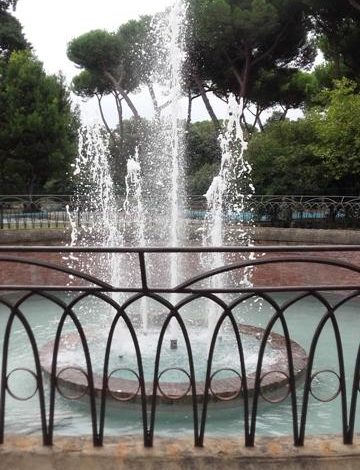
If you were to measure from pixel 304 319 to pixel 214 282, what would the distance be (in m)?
1.36

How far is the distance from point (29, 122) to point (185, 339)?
56.7 ft

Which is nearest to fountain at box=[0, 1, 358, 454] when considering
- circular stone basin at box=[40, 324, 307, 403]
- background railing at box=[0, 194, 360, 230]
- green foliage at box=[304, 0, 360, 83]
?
circular stone basin at box=[40, 324, 307, 403]

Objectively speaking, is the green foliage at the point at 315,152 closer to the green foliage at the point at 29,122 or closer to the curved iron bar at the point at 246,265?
the green foliage at the point at 29,122

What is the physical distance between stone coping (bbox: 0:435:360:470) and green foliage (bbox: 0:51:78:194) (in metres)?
17.4

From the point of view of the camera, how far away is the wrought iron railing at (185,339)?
77.6 inches

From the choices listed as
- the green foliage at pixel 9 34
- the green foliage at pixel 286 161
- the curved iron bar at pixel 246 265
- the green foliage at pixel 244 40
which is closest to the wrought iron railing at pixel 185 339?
the curved iron bar at pixel 246 265

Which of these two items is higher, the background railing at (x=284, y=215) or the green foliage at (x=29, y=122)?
the green foliage at (x=29, y=122)

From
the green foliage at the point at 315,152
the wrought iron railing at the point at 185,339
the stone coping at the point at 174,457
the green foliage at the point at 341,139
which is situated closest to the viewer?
the stone coping at the point at 174,457

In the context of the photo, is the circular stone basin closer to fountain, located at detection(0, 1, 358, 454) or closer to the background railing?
fountain, located at detection(0, 1, 358, 454)

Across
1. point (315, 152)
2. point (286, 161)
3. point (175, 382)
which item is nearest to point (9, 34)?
point (286, 161)

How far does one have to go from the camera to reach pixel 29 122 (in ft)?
59.4

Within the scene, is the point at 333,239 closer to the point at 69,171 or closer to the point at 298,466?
the point at 298,466

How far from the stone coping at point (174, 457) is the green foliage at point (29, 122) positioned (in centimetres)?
1737

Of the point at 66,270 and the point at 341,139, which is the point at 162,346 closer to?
the point at 66,270
